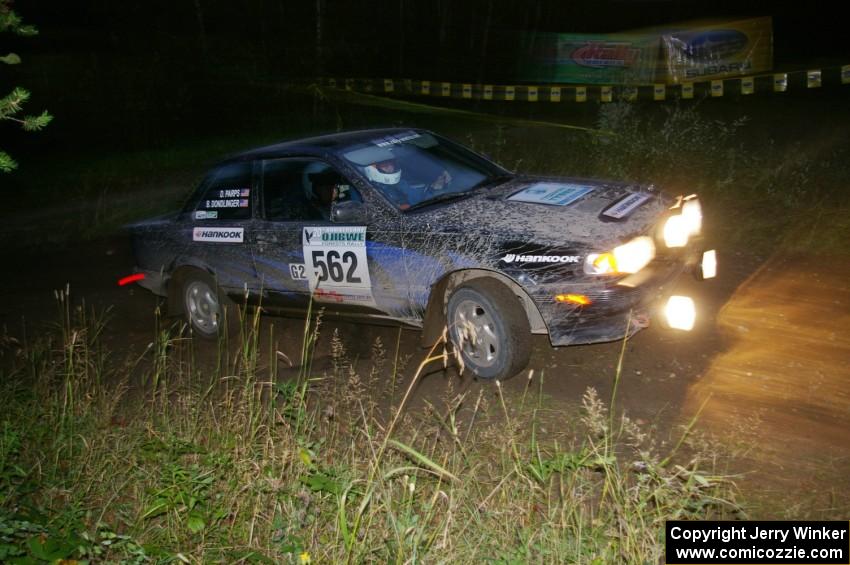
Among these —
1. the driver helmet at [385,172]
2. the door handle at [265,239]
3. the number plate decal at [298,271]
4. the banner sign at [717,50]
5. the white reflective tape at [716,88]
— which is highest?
the banner sign at [717,50]

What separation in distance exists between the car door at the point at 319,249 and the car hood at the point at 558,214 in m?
0.44

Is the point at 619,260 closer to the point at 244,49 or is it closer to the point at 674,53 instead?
the point at 674,53

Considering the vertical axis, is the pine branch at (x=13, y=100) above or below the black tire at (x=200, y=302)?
above

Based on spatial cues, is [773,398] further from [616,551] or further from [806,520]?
[616,551]

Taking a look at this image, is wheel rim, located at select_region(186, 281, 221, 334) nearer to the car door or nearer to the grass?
the car door

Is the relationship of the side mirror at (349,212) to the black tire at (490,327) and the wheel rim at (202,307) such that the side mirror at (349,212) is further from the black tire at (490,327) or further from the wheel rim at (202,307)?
the wheel rim at (202,307)

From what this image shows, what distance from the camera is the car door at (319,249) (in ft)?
18.7

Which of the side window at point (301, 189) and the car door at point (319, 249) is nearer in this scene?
the car door at point (319, 249)

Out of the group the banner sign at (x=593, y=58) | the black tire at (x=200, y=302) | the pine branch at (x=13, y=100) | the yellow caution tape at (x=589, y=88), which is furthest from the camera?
the banner sign at (x=593, y=58)

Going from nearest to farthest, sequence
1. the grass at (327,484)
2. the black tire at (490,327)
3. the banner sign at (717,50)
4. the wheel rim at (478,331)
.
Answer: the grass at (327,484)
the black tire at (490,327)
the wheel rim at (478,331)
the banner sign at (717,50)

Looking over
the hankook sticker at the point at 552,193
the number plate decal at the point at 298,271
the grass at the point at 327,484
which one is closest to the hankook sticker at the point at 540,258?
the hankook sticker at the point at 552,193

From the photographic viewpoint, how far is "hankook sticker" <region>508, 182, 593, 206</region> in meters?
5.48

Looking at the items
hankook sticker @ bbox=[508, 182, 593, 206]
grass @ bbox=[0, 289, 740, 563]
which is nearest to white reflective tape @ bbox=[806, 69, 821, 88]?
hankook sticker @ bbox=[508, 182, 593, 206]

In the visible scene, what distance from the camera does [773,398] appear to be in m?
4.83
